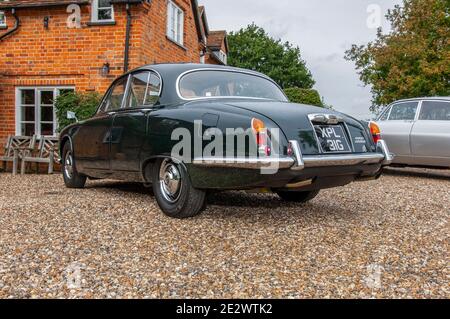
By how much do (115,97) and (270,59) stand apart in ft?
140

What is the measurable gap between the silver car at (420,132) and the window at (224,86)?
4.67 m

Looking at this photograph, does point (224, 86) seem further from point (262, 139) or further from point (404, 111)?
point (404, 111)

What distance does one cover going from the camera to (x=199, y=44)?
621 inches

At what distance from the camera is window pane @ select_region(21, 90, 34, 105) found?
468 inches

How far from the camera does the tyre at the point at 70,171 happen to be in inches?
266

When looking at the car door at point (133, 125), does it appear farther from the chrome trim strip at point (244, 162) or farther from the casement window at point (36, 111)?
the casement window at point (36, 111)

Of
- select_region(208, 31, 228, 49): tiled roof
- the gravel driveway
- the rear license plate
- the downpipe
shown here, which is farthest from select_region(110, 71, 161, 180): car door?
select_region(208, 31, 228, 49): tiled roof

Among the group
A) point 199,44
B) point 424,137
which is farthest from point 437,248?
point 199,44

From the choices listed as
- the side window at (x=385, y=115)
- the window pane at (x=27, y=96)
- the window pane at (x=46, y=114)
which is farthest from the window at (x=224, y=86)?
the window pane at (x=27, y=96)

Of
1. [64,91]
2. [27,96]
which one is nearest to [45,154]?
[64,91]

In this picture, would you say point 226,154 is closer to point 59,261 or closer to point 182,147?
point 182,147

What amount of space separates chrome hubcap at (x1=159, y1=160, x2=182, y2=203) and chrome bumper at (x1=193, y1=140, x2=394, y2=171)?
1.41ft

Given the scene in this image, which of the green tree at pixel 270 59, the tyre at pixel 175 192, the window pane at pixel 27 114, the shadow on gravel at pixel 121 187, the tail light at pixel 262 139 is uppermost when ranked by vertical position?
the green tree at pixel 270 59
